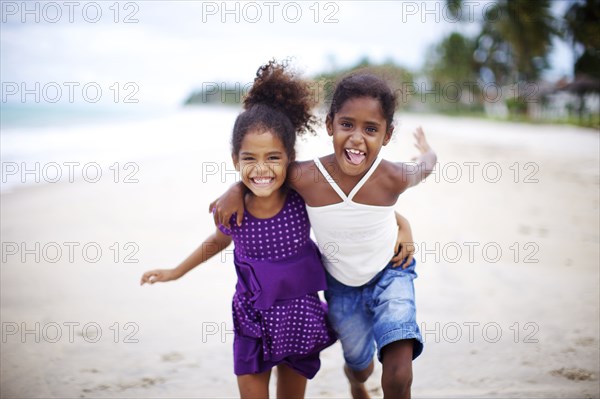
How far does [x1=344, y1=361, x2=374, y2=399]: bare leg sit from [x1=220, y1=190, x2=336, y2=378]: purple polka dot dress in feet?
0.94

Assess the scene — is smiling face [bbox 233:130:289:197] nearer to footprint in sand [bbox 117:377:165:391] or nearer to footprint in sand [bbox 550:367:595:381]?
footprint in sand [bbox 117:377:165:391]

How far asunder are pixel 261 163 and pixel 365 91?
0.63 m

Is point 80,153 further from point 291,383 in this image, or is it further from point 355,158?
point 355,158

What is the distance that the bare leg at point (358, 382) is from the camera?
105 inches

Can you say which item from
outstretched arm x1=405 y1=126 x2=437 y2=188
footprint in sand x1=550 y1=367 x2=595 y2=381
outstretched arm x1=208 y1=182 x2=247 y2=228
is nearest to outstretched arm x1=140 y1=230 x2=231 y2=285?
outstretched arm x1=208 y1=182 x2=247 y2=228

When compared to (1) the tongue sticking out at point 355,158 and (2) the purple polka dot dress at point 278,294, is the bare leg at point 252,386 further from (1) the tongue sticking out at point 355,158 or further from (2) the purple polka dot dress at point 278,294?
(1) the tongue sticking out at point 355,158

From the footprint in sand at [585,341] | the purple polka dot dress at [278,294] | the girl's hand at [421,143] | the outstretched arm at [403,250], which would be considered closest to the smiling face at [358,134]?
the purple polka dot dress at [278,294]

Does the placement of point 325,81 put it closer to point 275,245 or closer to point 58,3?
point 275,245

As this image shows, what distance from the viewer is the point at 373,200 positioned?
246cm

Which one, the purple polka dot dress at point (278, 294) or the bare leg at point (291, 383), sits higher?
the purple polka dot dress at point (278, 294)

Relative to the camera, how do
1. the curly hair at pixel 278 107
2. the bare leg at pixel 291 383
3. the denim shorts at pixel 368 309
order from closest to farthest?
the denim shorts at pixel 368 309
the curly hair at pixel 278 107
the bare leg at pixel 291 383

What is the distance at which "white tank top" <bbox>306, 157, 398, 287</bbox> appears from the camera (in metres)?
2.44

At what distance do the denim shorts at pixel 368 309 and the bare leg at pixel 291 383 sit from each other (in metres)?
0.28

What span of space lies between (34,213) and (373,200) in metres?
5.47
